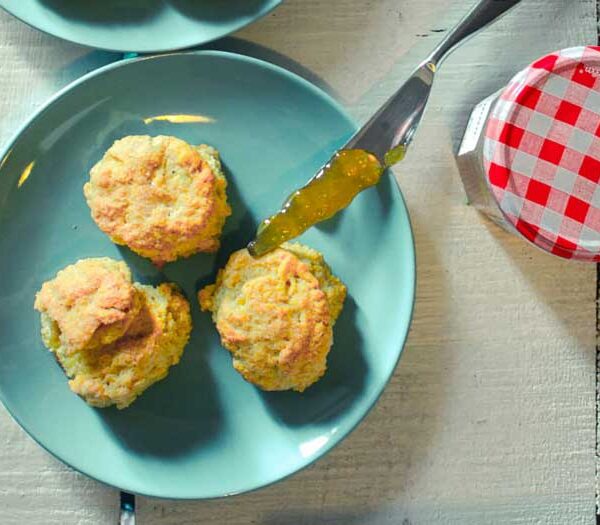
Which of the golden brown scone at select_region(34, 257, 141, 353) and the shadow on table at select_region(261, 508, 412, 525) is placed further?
the shadow on table at select_region(261, 508, 412, 525)

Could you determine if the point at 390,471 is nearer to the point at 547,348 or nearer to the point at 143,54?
the point at 547,348

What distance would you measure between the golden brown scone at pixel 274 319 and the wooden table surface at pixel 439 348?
211 mm

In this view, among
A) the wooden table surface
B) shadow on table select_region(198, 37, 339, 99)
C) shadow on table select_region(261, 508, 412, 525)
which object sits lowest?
shadow on table select_region(261, 508, 412, 525)

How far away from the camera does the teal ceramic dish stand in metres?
1.06

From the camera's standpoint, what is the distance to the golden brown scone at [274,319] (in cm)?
101

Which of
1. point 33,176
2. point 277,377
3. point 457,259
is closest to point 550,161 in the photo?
point 457,259

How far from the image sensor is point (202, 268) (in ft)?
3.63

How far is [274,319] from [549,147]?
45cm

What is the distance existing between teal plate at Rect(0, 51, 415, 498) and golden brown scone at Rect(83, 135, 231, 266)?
78mm

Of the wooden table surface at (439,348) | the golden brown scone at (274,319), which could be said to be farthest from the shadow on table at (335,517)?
the golden brown scone at (274,319)

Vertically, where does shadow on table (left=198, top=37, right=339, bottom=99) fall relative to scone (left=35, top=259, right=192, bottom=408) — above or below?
above

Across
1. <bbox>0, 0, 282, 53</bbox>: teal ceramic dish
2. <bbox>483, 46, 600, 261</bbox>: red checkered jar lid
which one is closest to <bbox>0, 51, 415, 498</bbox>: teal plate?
<bbox>0, 0, 282, 53</bbox>: teal ceramic dish

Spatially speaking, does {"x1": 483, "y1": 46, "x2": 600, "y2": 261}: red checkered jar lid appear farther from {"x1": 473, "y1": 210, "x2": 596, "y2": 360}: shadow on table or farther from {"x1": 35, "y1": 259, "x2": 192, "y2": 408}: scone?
{"x1": 35, "y1": 259, "x2": 192, "y2": 408}: scone

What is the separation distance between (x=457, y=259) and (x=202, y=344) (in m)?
0.41
